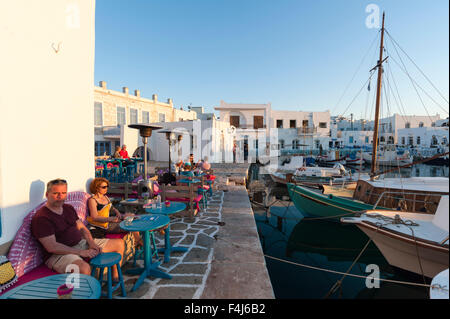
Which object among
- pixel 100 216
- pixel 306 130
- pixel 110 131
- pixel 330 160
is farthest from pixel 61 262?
pixel 306 130

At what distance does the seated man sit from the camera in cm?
262

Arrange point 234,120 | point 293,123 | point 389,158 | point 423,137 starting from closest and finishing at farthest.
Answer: point 389,158, point 234,120, point 293,123, point 423,137

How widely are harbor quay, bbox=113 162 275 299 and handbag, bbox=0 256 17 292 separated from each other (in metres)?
1.12

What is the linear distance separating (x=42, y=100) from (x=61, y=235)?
2038 millimetres

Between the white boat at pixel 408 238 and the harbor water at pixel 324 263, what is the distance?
1.48 feet

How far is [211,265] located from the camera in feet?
12.3

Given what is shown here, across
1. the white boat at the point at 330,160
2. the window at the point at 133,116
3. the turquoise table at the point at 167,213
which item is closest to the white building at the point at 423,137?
the white boat at the point at 330,160

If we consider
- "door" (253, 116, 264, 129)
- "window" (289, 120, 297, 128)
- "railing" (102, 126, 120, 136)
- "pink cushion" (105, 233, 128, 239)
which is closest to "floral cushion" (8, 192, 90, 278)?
"pink cushion" (105, 233, 128, 239)

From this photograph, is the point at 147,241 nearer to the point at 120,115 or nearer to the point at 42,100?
the point at 42,100

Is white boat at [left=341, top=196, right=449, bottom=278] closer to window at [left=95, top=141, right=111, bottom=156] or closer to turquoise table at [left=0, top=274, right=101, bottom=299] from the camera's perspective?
turquoise table at [left=0, top=274, right=101, bottom=299]

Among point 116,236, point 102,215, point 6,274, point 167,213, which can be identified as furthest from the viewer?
→ point 167,213
